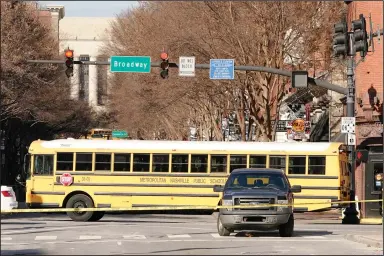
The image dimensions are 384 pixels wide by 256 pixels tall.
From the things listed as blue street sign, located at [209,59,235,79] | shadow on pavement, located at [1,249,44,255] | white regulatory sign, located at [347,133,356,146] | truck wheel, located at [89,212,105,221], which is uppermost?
blue street sign, located at [209,59,235,79]

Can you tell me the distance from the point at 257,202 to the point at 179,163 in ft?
43.0

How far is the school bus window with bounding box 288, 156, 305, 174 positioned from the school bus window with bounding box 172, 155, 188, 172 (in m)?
3.83

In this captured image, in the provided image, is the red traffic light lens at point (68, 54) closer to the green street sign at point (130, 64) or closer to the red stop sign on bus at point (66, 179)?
the green street sign at point (130, 64)

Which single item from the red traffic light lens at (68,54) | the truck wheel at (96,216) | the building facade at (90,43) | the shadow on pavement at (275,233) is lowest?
the truck wheel at (96,216)

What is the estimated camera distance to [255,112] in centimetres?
5062

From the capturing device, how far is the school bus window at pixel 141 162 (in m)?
37.4

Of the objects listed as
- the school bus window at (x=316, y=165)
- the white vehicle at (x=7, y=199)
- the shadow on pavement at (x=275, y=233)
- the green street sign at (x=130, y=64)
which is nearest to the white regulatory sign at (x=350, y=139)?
the school bus window at (x=316, y=165)

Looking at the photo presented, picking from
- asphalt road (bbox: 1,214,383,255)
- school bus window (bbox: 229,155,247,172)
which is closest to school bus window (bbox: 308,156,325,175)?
school bus window (bbox: 229,155,247,172)

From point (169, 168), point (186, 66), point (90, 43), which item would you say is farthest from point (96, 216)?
point (90, 43)

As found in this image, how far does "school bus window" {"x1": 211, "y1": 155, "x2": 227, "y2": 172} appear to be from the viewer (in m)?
37.6

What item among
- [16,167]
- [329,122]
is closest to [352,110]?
[329,122]

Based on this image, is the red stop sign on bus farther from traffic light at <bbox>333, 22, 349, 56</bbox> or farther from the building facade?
the building facade

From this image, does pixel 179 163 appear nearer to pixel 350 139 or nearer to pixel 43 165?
pixel 43 165

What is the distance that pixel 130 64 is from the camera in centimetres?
3997
